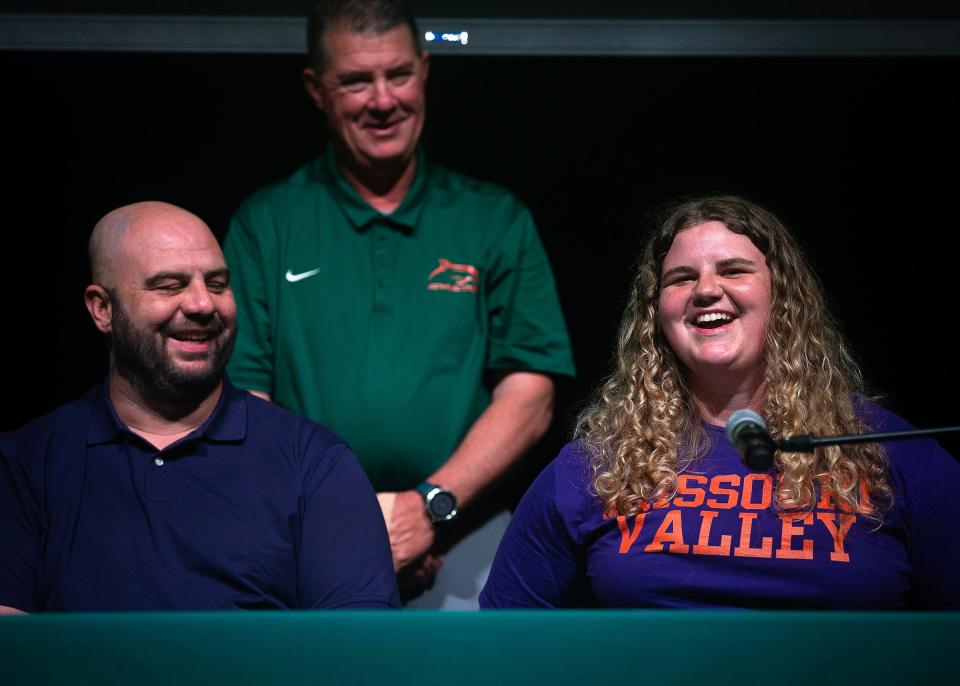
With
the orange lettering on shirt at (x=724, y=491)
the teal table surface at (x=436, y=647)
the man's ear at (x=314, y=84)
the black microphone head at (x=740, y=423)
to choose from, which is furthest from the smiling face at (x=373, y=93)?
the teal table surface at (x=436, y=647)

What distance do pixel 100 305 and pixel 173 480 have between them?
39 cm

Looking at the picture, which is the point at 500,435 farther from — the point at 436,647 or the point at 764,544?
the point at 436,647

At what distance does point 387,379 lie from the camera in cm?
246

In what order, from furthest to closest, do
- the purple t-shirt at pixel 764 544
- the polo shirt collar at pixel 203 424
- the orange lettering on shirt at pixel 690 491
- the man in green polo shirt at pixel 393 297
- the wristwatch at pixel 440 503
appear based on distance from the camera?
the man in green polo shirt at pixel 393 297 → the wristwatch at pixel 440 503 → the polo shirt collar at pixel 203 424 → the orange lettering on shirt at pixel 690 491 → the purple t-shirt at pixel 764 544

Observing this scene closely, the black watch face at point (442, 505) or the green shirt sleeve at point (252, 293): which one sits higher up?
the green shirt sleeve at point (252, 293)

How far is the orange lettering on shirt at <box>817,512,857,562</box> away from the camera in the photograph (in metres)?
1.80

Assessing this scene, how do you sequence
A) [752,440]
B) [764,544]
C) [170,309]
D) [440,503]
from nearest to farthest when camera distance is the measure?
[752,440]
[764,544]
[170,309]
[440,503]

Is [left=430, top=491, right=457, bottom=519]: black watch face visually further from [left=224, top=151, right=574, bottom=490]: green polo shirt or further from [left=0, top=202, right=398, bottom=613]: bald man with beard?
[left=0, top=202, right=398, bottom=613]: bald man with beard

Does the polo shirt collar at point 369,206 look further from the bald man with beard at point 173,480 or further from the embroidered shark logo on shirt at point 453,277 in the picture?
the bald man with beard at point 173,480

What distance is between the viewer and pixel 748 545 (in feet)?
5.98

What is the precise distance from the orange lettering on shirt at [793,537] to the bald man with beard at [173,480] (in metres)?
0.64

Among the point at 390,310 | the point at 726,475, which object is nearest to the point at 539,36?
the point at 390,310

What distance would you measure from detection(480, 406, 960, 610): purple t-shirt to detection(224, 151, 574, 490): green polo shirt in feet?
1.83

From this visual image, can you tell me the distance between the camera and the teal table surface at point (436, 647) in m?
1.26
